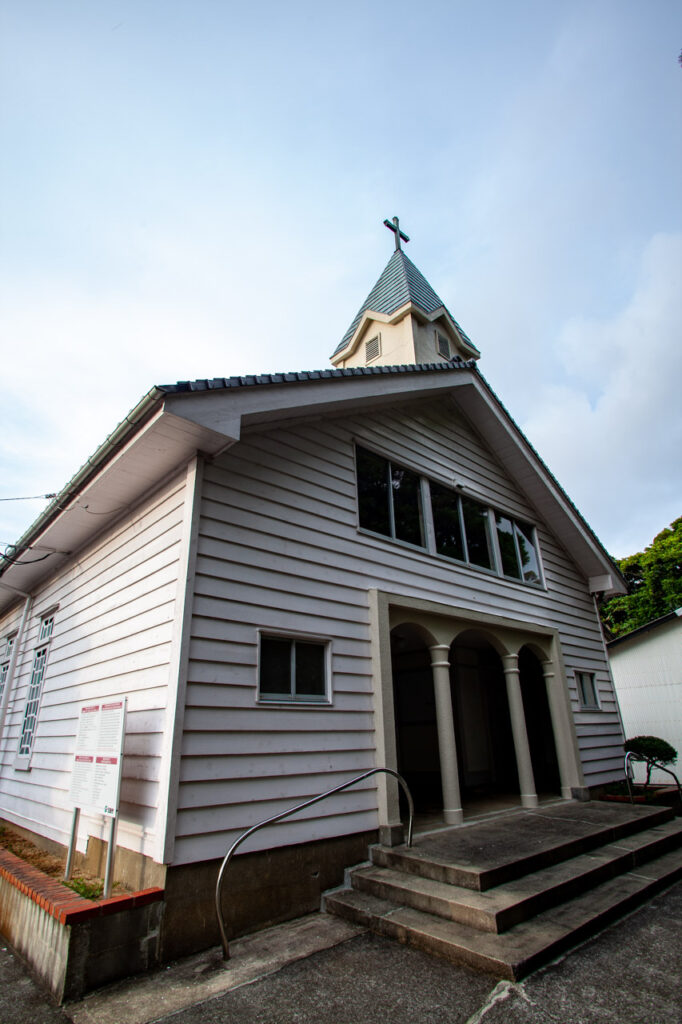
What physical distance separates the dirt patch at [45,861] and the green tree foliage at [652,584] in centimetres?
2570

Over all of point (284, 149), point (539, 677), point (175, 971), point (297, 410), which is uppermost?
point (284, 149)

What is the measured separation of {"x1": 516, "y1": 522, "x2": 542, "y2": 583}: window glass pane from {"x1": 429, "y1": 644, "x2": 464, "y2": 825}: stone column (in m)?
3.43

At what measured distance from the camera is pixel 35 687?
8.25 meters

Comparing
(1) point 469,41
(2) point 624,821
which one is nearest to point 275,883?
(2) point 624,821

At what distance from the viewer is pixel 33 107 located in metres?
5.47

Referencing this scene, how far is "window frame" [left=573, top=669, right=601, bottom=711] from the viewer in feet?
31.5

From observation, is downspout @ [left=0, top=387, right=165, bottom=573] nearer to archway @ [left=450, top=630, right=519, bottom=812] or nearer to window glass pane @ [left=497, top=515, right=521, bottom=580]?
window glass pane @ [left=497, top=515, right=521, bottom=580]

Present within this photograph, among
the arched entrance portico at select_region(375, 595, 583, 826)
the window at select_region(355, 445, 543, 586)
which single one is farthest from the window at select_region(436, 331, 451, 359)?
the arched entrance portico at select_region(375, 595, 583, 826)

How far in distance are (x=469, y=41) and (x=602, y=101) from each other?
8.04 ft

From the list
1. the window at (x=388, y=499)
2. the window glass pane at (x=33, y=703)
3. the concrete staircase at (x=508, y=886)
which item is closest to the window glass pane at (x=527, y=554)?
the window at (x=388, y=499)

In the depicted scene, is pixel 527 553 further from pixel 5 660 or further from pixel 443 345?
pixel 5 660

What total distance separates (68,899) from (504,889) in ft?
11.0

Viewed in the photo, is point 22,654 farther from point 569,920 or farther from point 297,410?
point 569,920

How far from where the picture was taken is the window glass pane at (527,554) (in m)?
9.56
